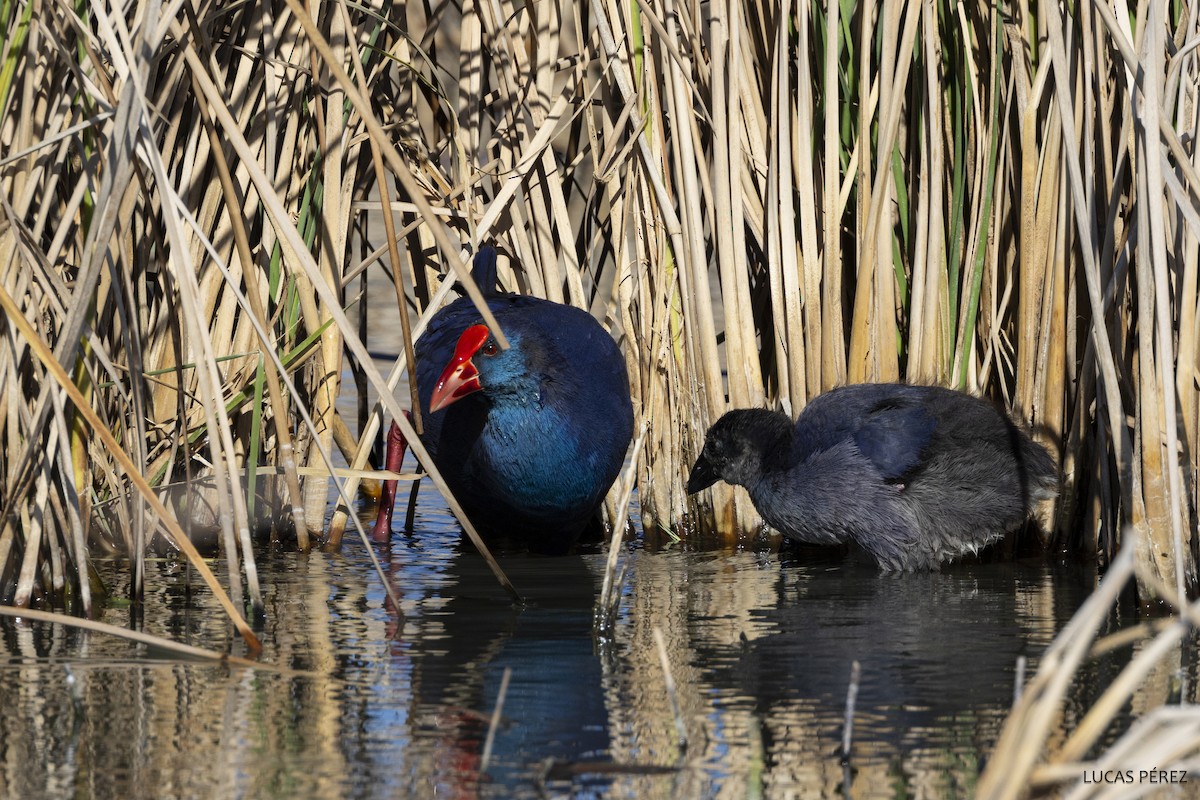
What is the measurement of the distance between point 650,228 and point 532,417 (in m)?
0.66

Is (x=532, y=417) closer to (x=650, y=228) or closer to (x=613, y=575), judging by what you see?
(x=650, y=228)

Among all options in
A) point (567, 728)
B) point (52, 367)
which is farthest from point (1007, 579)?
point (52, 367)

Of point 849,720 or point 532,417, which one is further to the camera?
point 532,417

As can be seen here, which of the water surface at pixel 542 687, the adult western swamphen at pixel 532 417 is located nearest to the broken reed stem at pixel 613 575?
the water surface at pixel 542 687

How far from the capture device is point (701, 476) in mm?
4129

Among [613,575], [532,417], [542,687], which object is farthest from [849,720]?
[532,417]

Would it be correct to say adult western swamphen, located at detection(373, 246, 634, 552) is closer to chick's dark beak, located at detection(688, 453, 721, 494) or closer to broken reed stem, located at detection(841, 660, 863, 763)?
chick's dark beak, located at detection(688, 453, 721, 494)

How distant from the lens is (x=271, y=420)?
4254mm

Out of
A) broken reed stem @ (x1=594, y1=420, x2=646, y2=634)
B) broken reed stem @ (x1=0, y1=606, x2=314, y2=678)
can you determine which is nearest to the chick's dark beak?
broken reed stem @ (x1=594, y1=420, x2=646, y2=634)

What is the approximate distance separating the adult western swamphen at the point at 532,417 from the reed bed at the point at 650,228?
0.18 m

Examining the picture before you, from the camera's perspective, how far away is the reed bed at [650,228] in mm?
3234

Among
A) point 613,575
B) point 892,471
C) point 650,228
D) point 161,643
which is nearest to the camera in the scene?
point 161,643

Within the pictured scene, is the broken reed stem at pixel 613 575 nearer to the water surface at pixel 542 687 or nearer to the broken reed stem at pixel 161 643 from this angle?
the water surface at pixel 542 687

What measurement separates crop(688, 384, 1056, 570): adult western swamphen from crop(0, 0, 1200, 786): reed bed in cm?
18
